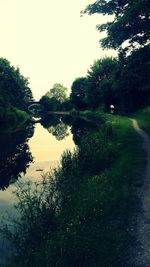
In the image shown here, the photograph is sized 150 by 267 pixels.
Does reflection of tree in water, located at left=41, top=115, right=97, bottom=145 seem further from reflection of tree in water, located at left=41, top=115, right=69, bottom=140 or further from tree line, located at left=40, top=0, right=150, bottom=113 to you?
tree line, located at left=40, top=0, right=150, bottom=113

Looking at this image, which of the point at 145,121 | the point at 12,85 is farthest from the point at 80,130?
the point at 12,85

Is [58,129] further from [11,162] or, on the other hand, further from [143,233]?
[143,233]

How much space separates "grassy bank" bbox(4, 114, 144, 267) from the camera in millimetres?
9102

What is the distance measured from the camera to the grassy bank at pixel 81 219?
9.10m

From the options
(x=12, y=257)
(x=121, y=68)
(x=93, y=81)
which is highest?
(x=93, y=81)

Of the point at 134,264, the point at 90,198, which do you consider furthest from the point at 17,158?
the point at 134,264

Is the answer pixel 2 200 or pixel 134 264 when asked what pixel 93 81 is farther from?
pixel 134 264

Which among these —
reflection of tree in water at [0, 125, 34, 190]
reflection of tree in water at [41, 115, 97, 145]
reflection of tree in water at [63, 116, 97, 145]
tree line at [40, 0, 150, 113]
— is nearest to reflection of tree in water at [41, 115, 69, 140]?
reflection of tree in water at [41, 115, 97, 145]

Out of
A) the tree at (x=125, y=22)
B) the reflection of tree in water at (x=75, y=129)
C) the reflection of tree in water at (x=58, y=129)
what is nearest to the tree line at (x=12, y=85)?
the reflection of tree in water at (x=58, y=129)

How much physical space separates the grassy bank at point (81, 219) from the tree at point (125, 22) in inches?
474

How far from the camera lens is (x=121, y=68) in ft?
93.0

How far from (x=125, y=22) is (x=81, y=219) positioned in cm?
1930

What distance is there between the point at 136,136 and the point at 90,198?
17.5 m

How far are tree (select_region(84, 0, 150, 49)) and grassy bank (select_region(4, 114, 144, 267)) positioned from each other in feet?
39.5
